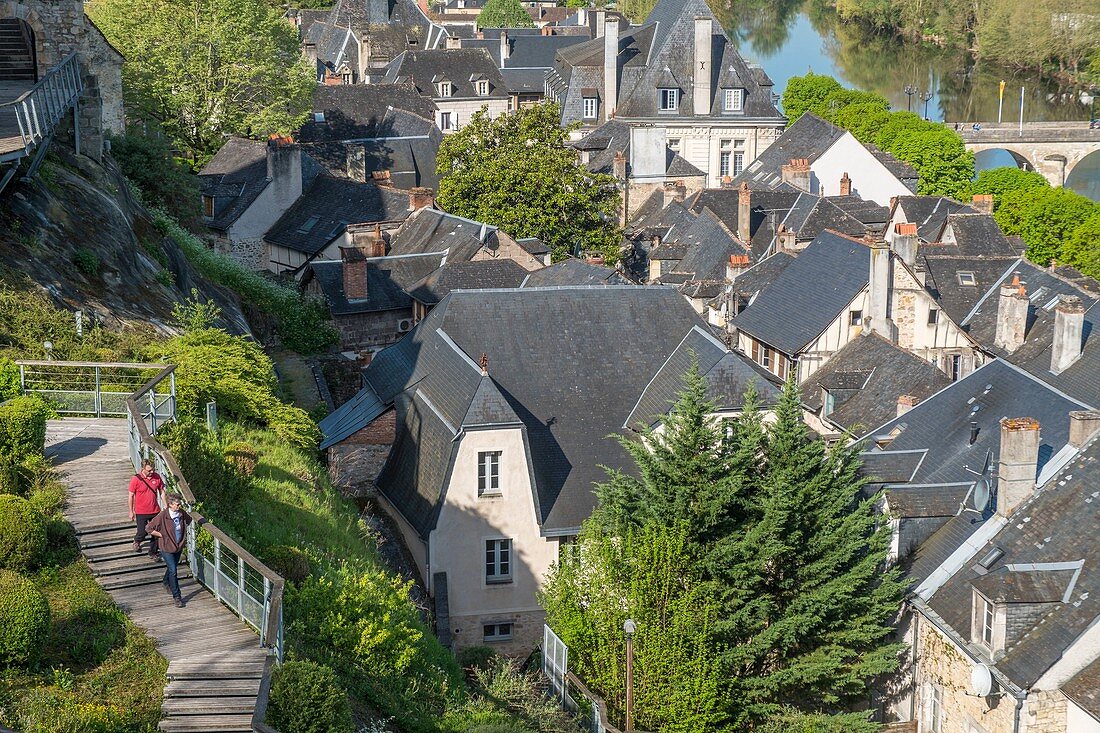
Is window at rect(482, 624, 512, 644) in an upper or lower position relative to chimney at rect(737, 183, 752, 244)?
lower

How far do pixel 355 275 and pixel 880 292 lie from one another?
54.1ft

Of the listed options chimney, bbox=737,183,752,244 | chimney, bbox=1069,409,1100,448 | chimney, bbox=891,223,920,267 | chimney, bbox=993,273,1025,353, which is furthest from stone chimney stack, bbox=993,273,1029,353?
chimney, bbox=737,183,752,244

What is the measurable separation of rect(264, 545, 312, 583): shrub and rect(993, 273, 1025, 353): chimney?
23.9 meters

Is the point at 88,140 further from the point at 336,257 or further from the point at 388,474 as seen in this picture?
the point at 336,257

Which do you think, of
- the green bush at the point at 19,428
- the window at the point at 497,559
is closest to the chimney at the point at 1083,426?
the window at the point at 497,559

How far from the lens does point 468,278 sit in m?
40.4

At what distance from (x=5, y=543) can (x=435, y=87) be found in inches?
2971

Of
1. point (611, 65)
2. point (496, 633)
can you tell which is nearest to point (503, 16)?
point (611, 65)

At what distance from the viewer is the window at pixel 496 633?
88.8 ft

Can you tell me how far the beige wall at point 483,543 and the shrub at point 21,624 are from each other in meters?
13.7

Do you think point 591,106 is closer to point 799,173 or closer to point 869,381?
point 799,173

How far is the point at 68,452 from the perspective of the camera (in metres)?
18.3

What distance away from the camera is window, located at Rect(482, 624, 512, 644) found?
88.8 ft

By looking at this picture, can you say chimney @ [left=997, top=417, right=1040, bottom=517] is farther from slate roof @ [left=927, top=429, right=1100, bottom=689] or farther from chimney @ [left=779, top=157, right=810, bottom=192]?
chimney @ [left=779, top=157, right=810, bottom=192]
